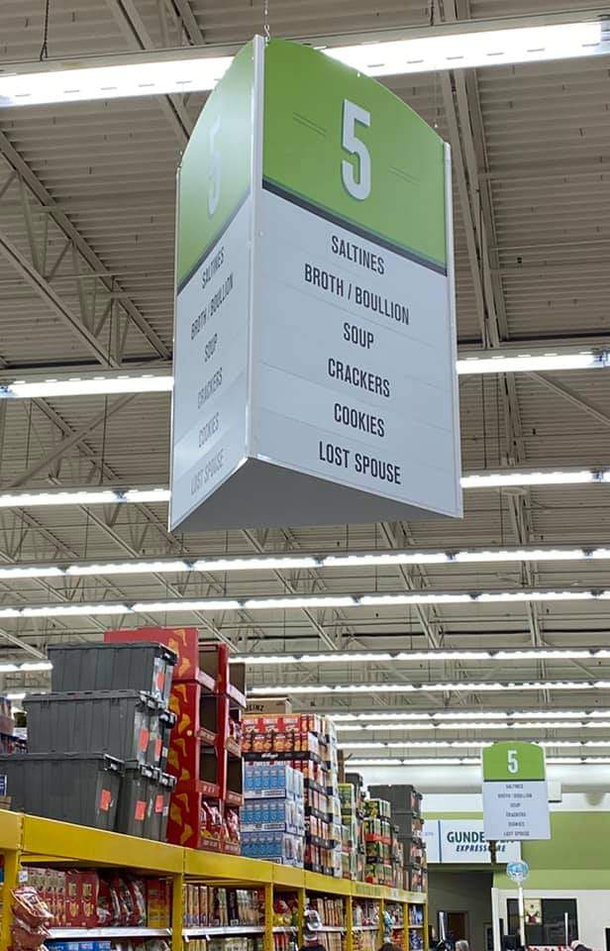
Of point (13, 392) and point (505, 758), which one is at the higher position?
point (13, 392)

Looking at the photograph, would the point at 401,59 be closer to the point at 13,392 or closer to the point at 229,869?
the point at 229,869

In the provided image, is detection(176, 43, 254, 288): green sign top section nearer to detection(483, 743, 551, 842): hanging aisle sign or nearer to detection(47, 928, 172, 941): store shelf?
detection(47, 928, 172, 941): store shelf

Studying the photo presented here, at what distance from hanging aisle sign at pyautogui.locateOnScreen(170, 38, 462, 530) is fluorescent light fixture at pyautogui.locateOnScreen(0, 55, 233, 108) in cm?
230

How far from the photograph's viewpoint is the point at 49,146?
920 centimetres

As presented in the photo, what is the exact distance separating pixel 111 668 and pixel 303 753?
3494mm

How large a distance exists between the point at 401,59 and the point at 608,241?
5.37 m

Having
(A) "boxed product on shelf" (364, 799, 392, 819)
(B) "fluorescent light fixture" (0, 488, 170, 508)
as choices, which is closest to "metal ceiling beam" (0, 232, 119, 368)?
(B) "fluorescent light fixture" (0, 488, 170, 508)

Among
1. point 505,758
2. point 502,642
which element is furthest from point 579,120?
point 502,642

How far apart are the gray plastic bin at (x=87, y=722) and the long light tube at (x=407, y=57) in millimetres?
2950

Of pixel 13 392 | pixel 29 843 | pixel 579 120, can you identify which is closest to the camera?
pixel 29 843

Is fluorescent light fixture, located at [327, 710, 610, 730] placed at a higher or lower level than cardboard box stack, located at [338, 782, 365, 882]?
higher

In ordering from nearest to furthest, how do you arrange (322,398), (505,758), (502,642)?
(322,398) → (505,758) → (502,642)

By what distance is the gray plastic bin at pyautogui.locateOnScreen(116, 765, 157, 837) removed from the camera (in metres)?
5.08

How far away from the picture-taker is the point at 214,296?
3.27 m
